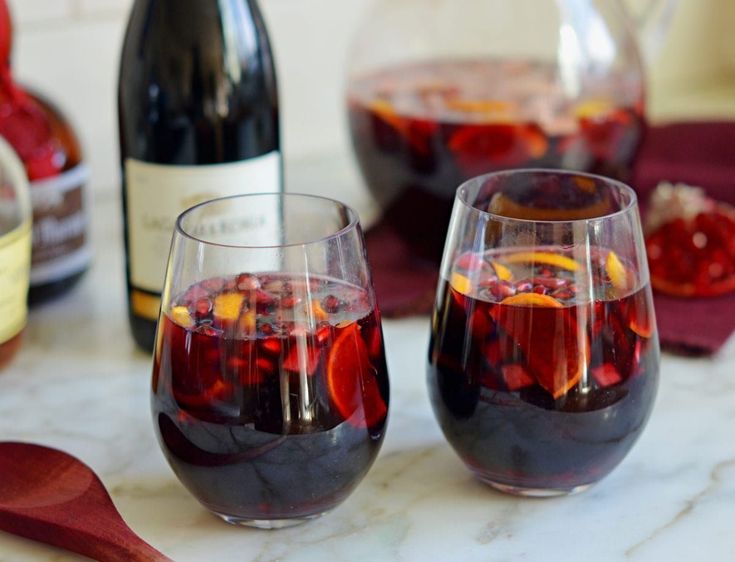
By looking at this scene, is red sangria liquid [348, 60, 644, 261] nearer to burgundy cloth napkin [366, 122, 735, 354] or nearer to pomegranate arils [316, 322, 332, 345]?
burgundy cloth napkin [366, 122, 735, 354]

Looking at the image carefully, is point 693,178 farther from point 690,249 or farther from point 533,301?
point 533,301

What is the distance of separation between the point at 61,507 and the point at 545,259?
33 cm

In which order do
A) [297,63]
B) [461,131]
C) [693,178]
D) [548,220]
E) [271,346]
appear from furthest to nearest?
[297,63] → [693,178] → [461,131] → [548,220] → [271,346]

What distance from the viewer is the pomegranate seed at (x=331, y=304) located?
633mm

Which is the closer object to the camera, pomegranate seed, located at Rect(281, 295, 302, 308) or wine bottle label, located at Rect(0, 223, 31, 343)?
pomegranate seed, located at Rect(281, 295, 302, 308)

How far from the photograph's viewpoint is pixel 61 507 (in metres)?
0.68

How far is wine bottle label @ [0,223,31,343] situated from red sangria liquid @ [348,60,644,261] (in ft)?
1.12

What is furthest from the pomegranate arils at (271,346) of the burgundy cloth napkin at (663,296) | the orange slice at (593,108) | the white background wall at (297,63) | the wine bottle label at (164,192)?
the white background wall at (297,63)

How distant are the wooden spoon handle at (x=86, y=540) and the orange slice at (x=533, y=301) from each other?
25 cm

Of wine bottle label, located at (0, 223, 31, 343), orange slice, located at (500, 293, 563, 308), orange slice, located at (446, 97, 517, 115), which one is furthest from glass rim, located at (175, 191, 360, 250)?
orange slice, located at (446, 97, 517, 115)

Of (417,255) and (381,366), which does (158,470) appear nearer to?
(381,366)

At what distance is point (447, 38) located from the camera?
1.08 m

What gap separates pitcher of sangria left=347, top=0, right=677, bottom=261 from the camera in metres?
1.01

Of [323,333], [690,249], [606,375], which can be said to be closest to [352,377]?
[323,333]
